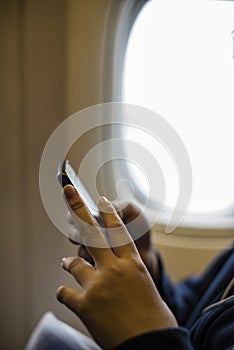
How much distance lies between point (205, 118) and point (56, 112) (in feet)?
1.11

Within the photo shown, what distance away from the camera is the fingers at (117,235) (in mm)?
448

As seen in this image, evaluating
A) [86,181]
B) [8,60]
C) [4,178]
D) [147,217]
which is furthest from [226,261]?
[8,60]

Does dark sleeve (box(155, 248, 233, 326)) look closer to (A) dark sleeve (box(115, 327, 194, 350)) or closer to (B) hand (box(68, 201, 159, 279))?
(B) hand (box(68, 201, 159, 279))

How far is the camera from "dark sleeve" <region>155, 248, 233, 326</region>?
0.84m

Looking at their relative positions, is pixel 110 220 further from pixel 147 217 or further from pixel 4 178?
pixel 4 178

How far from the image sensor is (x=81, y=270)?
1.48 ft

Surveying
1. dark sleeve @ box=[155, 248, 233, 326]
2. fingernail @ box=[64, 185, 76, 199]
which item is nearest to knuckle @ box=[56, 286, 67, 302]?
fingernail @ box=[64, 185, 76, 199]

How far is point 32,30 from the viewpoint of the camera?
2.88ft

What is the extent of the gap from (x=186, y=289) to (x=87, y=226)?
60cm

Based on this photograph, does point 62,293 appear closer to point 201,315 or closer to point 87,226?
point 87,226

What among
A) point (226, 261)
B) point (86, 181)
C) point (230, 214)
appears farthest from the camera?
point (230, 214)

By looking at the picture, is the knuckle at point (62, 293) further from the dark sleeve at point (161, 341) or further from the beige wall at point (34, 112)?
the beige wall at point (34, 112)

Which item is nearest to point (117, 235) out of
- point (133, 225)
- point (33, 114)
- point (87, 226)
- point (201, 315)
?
point (87, 226)

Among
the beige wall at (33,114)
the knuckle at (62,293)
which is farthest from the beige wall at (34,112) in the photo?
the knuckle at (62,293)
